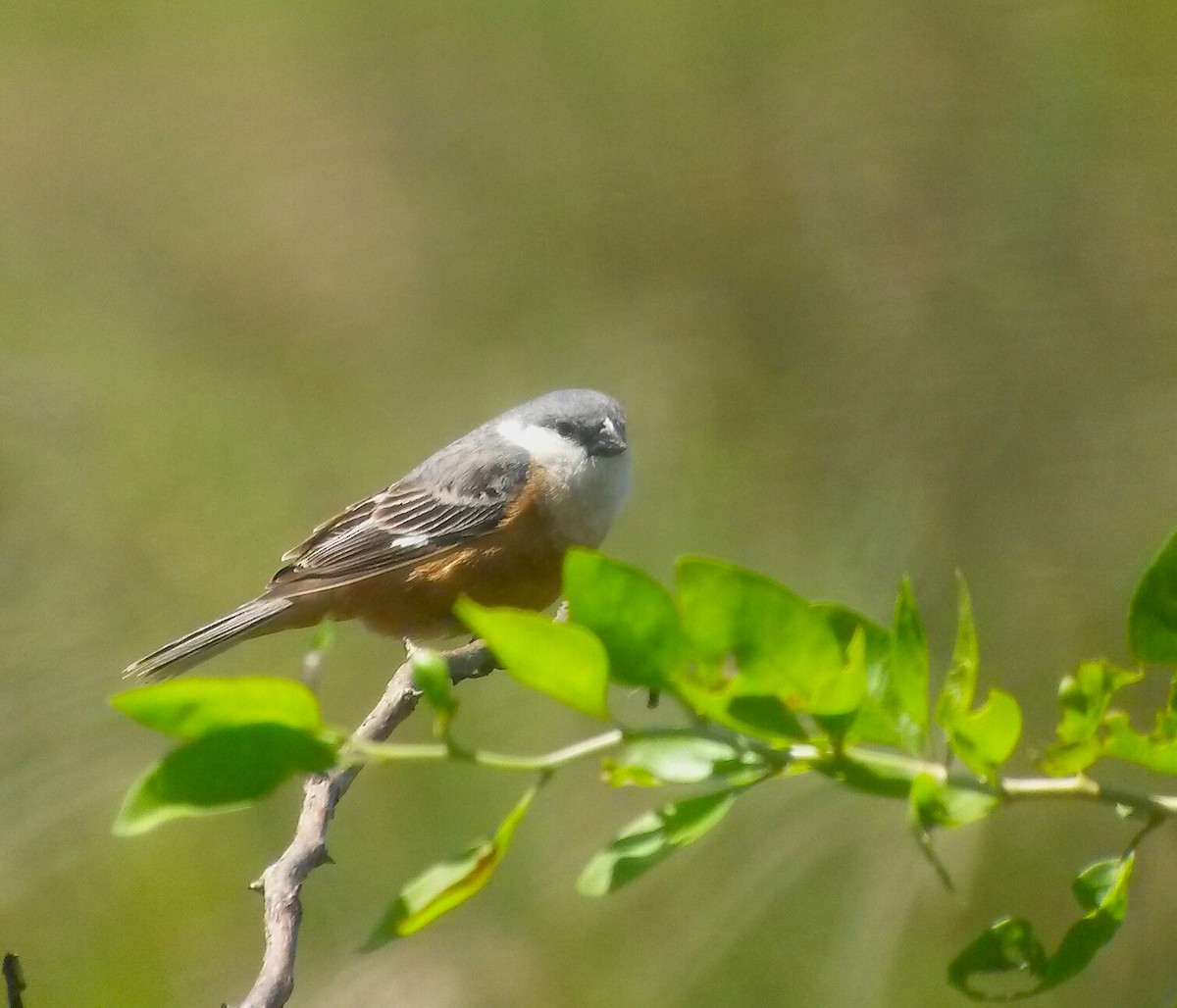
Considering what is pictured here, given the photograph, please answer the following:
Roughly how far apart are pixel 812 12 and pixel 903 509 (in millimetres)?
845

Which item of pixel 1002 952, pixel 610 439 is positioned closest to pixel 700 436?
pixel 610 439

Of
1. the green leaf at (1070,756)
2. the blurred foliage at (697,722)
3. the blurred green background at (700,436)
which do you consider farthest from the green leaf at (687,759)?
the blurred green background at (700,436)

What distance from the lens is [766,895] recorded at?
5.86 ft

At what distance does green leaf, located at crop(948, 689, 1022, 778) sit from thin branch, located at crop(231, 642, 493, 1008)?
0.64 ft

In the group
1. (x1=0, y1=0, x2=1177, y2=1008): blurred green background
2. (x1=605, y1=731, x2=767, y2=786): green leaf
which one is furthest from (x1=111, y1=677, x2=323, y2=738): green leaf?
(x1=0, y1=0, x2=1177, y2=1008): blurred green background

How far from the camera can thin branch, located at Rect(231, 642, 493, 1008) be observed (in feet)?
2.29

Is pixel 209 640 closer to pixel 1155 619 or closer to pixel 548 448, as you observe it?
pixel 548 448

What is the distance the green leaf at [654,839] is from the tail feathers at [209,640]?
157 cm

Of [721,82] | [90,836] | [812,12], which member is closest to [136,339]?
[90,836]

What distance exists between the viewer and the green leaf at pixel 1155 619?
0.44 m

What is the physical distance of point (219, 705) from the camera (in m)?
0.35

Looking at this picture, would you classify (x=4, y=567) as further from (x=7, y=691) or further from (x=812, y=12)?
(x=812, y=12)

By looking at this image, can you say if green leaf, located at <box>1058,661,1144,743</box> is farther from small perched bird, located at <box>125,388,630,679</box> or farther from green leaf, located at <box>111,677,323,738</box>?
small perched bird, located at <box>125,388,630,679</box>

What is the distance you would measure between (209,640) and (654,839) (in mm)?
1606
